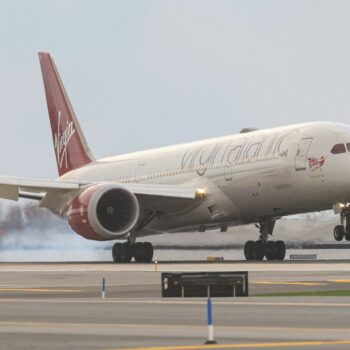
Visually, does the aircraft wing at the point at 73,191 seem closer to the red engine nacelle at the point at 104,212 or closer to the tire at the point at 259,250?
the red engine nacelle at the point at 104,212

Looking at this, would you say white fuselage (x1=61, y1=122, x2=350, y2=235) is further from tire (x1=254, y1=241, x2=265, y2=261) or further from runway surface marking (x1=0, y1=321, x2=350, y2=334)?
runway surface marking (x1=0, y1=321, x2=350, y2=334)

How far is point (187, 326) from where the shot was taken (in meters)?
19.0

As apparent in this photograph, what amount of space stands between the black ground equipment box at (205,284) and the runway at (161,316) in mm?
364

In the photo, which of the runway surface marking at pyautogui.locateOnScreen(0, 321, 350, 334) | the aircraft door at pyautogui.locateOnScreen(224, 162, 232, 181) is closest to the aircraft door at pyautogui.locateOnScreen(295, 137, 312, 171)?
the aircraft door at pyautogui.locateOnScreen(224, 162, 232, 181)

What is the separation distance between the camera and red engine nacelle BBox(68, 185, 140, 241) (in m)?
45.9

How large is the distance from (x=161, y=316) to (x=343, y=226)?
2317 centimetres

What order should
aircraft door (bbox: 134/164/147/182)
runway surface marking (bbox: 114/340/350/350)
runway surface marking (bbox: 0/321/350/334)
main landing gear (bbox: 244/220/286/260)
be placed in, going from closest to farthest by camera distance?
1. runway surface marking (bbox: 114/340/350/350)
2. runway surface marking (bbox: 0/321/350/334)
3. main landing gear (bbox: 244/220/286/260)
4. aircraft door (bbox: 134/164/147/182)

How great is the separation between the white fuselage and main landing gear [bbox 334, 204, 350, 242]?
342 mm

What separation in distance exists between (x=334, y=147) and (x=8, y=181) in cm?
1418

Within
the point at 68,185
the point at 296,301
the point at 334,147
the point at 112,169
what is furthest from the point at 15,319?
the point at 112,169

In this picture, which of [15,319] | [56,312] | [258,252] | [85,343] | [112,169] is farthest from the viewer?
[112,169]

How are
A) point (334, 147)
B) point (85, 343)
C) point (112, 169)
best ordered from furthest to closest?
point (112, 169) → point (334, 147) → point (85, 343)

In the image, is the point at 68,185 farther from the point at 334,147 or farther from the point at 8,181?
the point at 334,147

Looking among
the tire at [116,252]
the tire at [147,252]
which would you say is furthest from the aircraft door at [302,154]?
the tire at [116,252]
